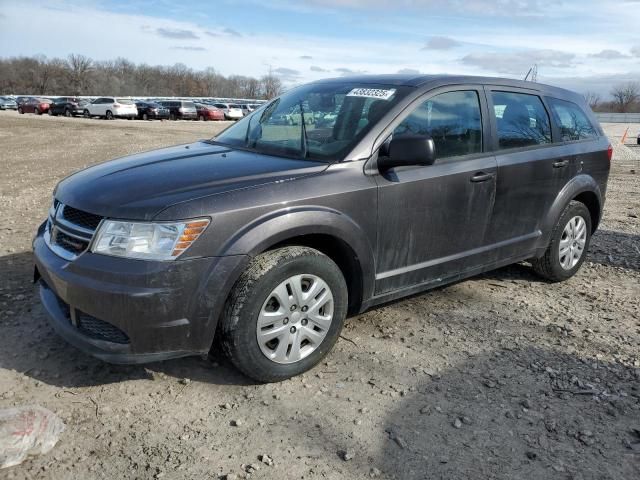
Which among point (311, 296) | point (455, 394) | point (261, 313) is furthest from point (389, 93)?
point (455, 394)

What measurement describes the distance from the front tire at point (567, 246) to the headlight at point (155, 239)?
3.30 m

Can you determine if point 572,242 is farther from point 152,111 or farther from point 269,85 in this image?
point 269,85

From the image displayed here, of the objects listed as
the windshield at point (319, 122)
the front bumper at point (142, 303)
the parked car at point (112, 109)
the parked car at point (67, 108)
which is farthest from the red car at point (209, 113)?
the front bumper at point (142, 303)

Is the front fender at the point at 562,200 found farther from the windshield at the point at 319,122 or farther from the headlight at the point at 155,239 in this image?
the headlight at the point at 155,239

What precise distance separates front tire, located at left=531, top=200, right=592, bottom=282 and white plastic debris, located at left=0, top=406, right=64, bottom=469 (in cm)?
395

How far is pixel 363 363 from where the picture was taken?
11.5 feet

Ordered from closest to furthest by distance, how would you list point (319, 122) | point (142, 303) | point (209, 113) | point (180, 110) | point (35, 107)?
point (142, 303) < point (319, 122) < point (180, 110) < point (209, 113) < point (35, 107)

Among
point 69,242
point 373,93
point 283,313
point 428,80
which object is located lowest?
point 283,313

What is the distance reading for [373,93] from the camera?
385 cm

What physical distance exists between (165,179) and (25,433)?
144 centimetres

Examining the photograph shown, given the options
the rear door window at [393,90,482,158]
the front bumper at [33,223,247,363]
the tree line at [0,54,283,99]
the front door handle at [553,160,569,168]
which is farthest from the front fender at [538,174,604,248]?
the tree line at [0,54,283,99]

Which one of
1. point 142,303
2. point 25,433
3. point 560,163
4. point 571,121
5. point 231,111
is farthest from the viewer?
point 231,111

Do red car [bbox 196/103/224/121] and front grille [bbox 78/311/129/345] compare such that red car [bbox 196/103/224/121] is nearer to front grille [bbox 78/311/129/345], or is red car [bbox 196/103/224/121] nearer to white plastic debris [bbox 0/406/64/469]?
front grille [bbox 78/311/129/345]

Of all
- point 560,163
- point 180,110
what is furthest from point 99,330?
point 180,110
